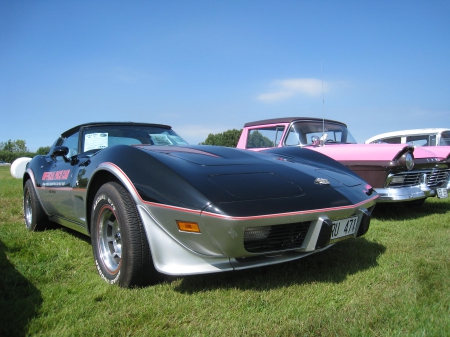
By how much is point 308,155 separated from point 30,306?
2384 mm

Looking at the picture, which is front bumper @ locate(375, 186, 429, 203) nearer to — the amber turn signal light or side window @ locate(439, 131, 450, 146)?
the amber turn signal light

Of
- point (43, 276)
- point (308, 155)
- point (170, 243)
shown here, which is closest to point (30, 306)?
point (43, 276)

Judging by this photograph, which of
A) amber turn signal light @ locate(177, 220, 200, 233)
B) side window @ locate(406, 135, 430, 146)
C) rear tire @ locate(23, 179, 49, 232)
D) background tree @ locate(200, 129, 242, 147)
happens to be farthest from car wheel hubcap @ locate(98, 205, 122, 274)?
background tree @ locate(200, 129, 242, 147)

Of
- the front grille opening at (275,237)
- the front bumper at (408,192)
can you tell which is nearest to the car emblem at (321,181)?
the front grille opening at (275,237)

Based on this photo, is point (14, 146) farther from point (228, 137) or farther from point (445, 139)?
point (445, 139)

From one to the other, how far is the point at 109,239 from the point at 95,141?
4.22 ft

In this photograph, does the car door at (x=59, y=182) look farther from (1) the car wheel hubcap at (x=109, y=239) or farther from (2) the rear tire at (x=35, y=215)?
(1) the car wheel hubcap at (x=109, y=239)

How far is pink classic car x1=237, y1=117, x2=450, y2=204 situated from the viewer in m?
4.78

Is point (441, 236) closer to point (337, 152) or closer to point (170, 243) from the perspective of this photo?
point (337, 152)

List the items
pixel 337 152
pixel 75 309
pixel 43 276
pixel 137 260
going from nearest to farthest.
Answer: pixel 75 309 → pixel 137 260 → pixel 43 276 → pixel 337 152

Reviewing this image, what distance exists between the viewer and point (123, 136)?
3.72 metres

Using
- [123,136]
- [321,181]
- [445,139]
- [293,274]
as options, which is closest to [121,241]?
[293,274]

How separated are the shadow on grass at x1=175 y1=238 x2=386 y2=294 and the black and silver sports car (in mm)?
239

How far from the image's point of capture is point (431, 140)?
27.7 ft
